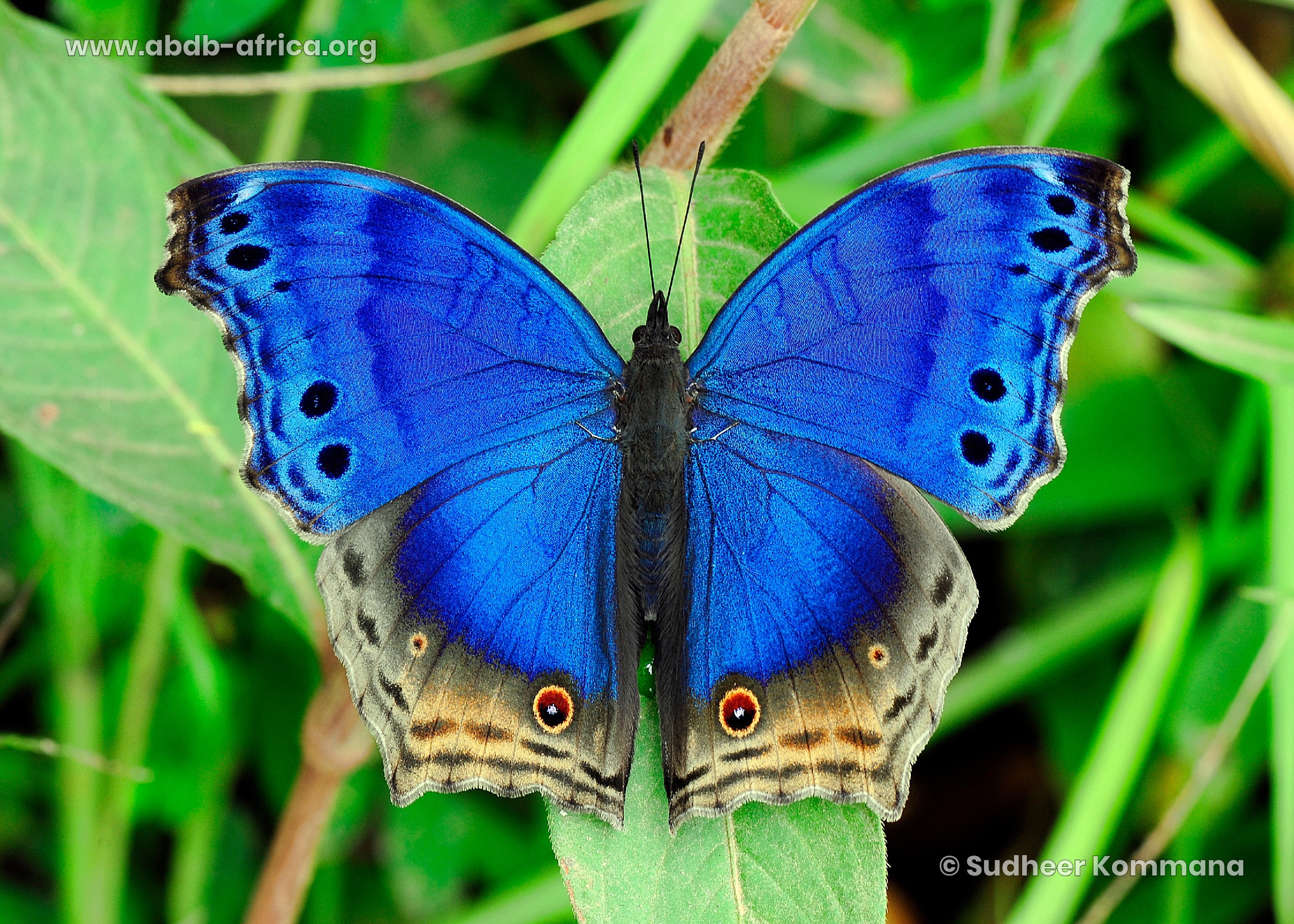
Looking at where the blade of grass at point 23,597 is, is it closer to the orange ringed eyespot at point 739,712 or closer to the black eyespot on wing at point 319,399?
the black eyespot on wing at point 319,399

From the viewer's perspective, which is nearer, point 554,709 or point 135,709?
point 554,709

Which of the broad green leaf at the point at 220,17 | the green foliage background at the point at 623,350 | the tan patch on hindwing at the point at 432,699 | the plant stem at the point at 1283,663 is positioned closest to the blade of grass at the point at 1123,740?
the green foliage background at the point at 623,350

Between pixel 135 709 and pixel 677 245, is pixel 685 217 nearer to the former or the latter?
pixel 677 245

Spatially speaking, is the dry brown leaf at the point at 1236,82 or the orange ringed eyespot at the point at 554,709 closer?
the orange ringed eyespot at the point at 554,709

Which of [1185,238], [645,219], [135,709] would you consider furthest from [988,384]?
[135,709]

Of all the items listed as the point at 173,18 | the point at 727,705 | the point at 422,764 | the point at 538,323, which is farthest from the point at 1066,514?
the point at 173,18

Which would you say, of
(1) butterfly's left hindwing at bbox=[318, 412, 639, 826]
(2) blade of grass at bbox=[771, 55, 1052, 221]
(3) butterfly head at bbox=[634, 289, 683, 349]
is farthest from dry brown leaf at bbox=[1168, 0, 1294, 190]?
(1) butterfly's left hindwing at bbox=[318, 412, 639, 826]
